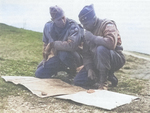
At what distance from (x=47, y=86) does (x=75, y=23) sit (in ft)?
3.64

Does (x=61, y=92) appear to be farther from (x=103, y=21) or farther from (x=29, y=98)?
(x=103, y=21)

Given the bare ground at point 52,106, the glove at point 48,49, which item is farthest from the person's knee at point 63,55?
the bare ground at point 52,106

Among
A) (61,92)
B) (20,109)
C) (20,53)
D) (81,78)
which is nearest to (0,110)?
(20,109)

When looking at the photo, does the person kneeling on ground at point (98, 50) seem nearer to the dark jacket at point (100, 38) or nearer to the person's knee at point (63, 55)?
the dark jacket at point (100, 38)

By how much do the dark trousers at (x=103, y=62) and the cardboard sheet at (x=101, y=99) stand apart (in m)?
0.42

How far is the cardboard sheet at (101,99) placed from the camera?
9.28 ft

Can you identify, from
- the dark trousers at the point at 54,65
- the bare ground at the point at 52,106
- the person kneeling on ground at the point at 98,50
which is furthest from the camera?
the dark trousers at the point at 54,65

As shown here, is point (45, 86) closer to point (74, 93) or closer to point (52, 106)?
point (74, 93)

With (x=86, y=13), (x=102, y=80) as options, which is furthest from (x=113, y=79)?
(x=86, y=13)

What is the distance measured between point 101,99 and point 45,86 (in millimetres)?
937

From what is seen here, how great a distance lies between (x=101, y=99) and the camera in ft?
A: 9.82

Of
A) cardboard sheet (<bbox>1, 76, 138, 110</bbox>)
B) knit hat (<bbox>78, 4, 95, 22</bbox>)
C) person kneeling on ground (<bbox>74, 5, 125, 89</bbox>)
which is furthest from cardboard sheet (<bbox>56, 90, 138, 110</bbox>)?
knit hat (<bbox>78, 4, 95, 22</bbox>)

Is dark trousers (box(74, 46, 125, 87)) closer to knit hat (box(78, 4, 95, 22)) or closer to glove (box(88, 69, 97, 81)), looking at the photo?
glove (box(88, 69, 97, 81))

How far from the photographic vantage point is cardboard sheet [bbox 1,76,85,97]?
3291 millimetres
